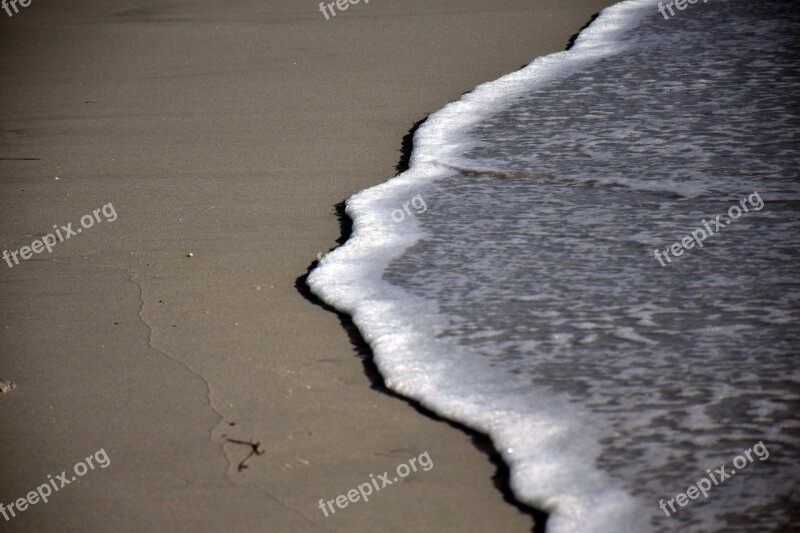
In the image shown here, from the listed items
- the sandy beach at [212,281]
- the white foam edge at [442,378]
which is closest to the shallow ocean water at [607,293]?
the white foam edge at [442,378]

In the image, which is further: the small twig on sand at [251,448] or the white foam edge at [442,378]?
the small twig on sand at [251,448]

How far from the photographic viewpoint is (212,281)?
2.99 m

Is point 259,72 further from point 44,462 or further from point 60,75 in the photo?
point 44,462

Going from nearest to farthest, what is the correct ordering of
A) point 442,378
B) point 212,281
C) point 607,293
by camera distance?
point 442,378, point 607,293, point 212,281

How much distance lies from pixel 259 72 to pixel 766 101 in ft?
9.08

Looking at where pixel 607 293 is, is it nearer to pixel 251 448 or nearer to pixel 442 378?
pixel 442 378

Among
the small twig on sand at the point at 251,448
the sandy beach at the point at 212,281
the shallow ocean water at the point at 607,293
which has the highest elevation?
the sandy beach at the point at 212,281

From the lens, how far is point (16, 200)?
379 centimetres

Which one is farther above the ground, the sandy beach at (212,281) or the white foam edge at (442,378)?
the sandy beach at (212,281)

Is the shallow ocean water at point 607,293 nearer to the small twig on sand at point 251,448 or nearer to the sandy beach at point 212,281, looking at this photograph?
the sandy beach at point 212,281

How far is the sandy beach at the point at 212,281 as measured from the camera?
2.01 metres

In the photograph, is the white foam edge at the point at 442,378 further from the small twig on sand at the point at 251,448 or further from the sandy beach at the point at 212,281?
the small twig on sand at the point at 251,448

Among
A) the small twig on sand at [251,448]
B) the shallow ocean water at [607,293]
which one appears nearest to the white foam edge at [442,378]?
the shallow ocean water at [607,293]

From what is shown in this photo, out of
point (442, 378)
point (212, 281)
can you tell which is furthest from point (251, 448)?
point (212, 281)
